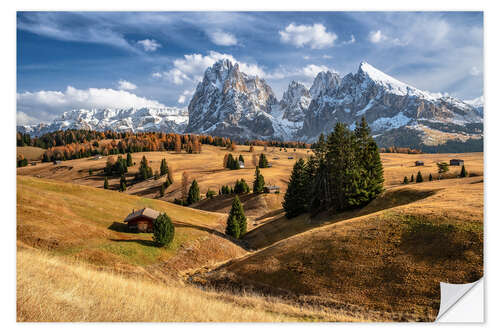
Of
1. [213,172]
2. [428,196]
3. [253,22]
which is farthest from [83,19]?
[213,172]

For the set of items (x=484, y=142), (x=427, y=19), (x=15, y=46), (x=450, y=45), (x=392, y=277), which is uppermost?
(x=427, y=19)

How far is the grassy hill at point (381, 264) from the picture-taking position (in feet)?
46.9

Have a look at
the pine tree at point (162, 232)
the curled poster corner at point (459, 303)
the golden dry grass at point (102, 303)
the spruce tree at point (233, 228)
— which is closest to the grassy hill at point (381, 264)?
the curled poster corner at point (459, 303)

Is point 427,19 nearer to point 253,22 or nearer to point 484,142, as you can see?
point 484,142

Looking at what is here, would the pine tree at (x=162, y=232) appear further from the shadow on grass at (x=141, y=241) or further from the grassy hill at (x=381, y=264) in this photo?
the grassy hill at (x=381, y=264)

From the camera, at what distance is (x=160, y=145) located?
18712cm

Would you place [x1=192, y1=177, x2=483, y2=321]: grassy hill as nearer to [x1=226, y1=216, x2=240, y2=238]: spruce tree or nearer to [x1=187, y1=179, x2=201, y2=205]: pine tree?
[x1=226, y1=216, x2=240, y2=238]: spruce tree

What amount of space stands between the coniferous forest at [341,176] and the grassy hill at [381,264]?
12.0 meters

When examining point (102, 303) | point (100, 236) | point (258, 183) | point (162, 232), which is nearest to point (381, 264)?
point (102, 303)

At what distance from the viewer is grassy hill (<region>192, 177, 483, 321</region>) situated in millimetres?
14297

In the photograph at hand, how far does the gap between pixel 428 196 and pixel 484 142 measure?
20383 mm

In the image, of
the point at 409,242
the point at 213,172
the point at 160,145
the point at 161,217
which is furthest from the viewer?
the point at 160,145

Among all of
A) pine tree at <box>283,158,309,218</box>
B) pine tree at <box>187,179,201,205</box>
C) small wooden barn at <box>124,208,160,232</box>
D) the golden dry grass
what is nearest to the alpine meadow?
the golden dry grass

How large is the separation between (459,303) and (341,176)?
96.7ft
